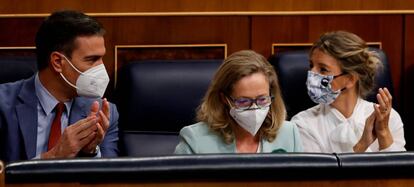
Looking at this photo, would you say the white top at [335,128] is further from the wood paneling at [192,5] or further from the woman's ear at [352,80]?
the wood paneling at [192,5]

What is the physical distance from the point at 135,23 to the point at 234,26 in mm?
235

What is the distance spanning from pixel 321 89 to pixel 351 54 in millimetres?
96

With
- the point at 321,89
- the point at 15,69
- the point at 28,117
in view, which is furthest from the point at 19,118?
the point at 321,89

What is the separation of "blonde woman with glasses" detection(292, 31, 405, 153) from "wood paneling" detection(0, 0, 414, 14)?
30 cm

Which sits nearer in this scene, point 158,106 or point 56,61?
point 56,61

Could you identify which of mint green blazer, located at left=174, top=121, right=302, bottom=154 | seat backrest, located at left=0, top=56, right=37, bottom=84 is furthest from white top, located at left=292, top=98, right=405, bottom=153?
seat backrest, located at left=0, top=56, right=37, bottom=84

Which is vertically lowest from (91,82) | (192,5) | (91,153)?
(91,153)

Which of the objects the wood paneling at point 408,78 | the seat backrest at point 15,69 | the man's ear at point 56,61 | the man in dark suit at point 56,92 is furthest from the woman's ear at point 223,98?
the wood paneling at point 408,78

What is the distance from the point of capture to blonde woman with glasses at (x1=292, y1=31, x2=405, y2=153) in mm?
1616

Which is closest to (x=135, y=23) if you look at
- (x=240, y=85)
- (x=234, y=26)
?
(x=234, y=26)

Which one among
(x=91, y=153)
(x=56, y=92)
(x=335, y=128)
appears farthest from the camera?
(x=335, y=128)

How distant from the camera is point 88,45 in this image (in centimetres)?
154

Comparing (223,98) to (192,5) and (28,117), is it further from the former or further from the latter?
(192,5)

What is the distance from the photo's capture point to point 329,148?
5.29 feet
